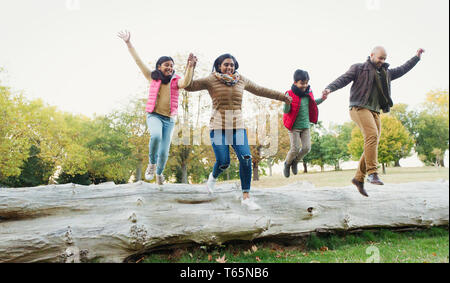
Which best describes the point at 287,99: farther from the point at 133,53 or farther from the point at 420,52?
the point at 133,53

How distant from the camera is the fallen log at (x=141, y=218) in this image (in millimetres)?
4406

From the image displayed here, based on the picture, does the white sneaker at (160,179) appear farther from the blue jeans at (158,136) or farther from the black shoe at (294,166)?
the black shoe at (294,166)

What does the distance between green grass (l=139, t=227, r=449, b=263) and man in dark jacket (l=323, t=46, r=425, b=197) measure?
2.07m

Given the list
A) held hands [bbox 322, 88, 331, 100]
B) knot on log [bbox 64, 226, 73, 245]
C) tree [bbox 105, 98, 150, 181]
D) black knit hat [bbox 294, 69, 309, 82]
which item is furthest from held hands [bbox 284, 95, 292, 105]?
tree [bbox 105, 98, 150, 181]

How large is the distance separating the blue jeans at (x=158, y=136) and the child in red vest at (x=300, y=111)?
1.79 m

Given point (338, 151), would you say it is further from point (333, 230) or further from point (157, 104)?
point (157, 104)

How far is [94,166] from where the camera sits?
8.17 m

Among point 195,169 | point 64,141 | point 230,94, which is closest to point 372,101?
point 230,94

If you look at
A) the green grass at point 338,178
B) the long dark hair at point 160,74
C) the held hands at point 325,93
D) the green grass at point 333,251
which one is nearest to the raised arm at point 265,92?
the held hands at point 325,93

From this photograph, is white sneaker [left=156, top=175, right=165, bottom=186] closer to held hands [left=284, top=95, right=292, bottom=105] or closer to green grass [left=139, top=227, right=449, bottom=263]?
green grass [left=139, top=227, right=449, bottom=263]

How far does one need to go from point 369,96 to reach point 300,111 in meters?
0.95

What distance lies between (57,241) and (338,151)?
7.30m

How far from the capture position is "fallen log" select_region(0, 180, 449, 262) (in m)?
4.41
